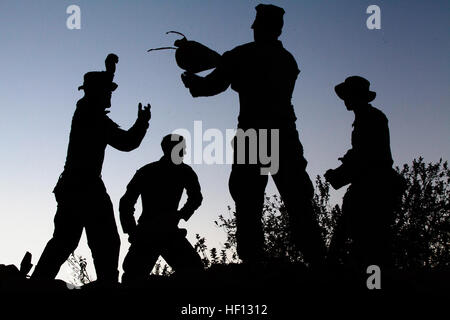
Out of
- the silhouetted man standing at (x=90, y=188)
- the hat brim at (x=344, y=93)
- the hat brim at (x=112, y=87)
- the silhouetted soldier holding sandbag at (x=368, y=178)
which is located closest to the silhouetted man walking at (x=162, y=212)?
the silhouetted man standing at (x=90, y=188)

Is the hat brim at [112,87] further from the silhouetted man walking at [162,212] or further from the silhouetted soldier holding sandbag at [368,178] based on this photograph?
the silhouetted soldier holding sandbag at [368,178]

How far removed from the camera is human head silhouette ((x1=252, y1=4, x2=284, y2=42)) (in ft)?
17.8

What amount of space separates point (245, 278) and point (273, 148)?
1455 millimetres

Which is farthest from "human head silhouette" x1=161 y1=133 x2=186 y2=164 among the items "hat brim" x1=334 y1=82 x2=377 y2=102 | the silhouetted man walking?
"hat brim" x1=334 y1=82 x2=377 y2=102

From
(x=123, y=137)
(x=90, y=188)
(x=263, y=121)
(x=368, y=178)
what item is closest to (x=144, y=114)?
(x=123, y=137)

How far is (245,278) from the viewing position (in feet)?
14.7

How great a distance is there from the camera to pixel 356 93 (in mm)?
6047

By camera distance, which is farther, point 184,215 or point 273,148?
point 184,215

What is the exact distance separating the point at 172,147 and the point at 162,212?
92cm
